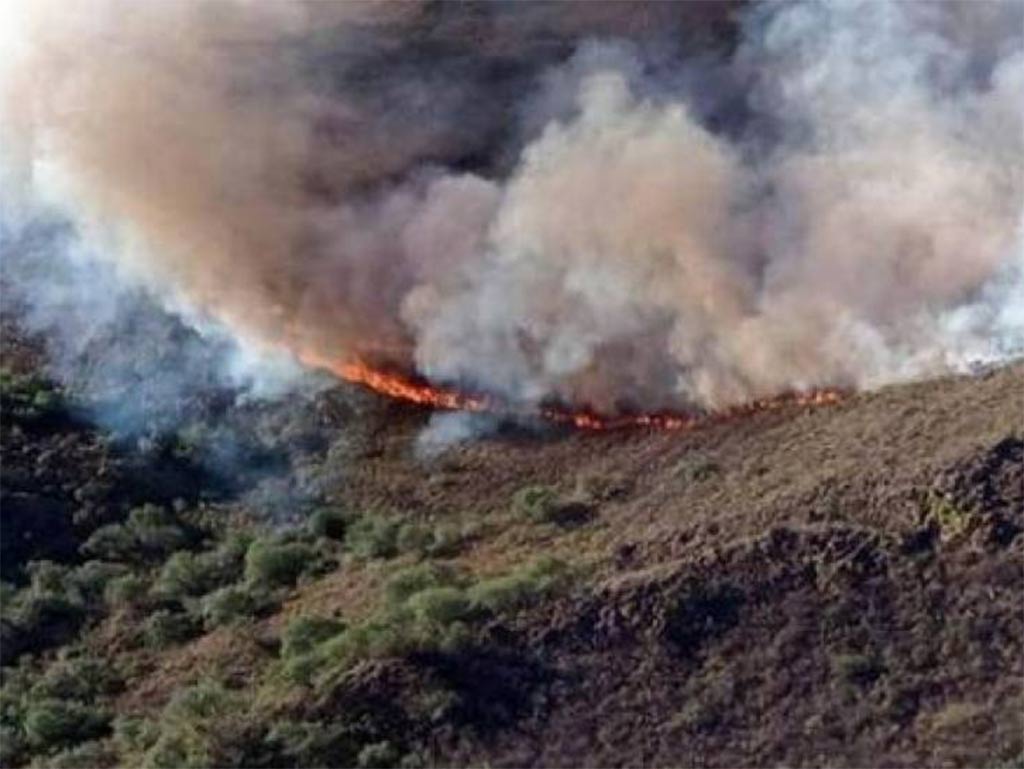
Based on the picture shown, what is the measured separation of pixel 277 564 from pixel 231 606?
1.13 meters

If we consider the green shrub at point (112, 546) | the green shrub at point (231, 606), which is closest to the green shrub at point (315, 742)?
the green shrub at point (231, 606)

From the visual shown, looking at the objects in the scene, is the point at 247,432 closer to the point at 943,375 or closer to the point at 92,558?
the point at 92,558

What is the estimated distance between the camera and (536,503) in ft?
95.2

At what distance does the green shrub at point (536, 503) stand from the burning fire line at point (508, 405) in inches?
91.7

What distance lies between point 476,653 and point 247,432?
9489 mm

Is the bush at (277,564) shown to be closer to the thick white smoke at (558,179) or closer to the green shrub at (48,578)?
the green shrub at (48,578)

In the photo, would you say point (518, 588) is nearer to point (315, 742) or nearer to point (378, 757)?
point (378, 757)

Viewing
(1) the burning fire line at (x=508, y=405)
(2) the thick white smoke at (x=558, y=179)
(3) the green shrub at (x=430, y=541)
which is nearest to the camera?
(3) the green shrub at (x=430, y=541)

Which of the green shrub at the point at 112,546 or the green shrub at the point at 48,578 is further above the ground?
the green shrub at the point at 112,546

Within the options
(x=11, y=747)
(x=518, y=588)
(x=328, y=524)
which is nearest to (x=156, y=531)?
(x=328, y=524)

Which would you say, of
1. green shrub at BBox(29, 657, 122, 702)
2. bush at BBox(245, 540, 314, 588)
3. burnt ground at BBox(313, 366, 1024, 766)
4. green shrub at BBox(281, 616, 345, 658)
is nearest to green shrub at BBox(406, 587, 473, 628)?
burnt ground at BBox(313, 366, 1024, 766)

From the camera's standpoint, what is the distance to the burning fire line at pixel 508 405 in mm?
30609

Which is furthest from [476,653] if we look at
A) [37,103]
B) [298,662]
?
[37,103]

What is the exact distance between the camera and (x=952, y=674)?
76.5 feet
